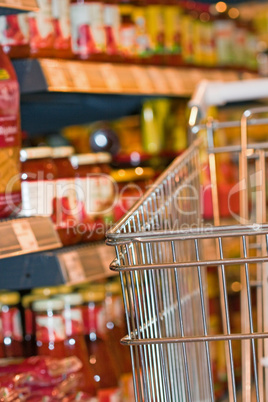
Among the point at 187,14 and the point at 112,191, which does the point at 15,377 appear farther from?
the point at 187,14

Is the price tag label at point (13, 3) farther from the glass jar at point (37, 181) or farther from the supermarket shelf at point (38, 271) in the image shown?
the supermarket shelf at point (38, 271)

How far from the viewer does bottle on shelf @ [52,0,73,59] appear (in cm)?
178

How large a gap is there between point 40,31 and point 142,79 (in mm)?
514

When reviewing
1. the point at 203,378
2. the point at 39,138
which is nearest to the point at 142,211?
the point at 203,378

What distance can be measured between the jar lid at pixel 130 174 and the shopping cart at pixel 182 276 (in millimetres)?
314

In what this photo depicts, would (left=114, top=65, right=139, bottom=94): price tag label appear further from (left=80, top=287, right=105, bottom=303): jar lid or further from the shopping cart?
(left=80, top=287, right=105, bottom=303): jar lid

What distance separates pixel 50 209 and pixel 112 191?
253 mm

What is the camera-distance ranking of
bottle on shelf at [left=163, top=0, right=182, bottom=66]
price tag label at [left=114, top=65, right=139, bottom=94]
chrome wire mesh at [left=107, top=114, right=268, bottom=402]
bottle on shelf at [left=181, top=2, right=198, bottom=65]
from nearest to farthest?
chrome wire mesh at [left=107, top=114, right=268, bottom=402]
price tag label at [left=114, top=65, right=139, bottom=94]
bottle on shelf at [left=163, top=0, right=182, bottom=66]
bottle on shelf at [left=181, top=2, right=198, bottom=65]

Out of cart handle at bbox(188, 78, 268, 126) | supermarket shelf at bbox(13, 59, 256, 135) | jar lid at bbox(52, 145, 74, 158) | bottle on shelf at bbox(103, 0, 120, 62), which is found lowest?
jar lid at bbox(52, 145, 74, 158)

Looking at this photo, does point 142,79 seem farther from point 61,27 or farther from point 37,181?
point 37,181

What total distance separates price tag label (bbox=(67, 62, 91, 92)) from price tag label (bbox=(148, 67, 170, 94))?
448 mm

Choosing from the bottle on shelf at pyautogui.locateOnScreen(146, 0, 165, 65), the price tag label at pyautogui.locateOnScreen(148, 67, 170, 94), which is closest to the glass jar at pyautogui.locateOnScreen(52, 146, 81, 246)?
the price tag label at pyautogui.locateOnScreen(148, 67, 170, 94)

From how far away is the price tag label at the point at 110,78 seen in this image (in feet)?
6.41

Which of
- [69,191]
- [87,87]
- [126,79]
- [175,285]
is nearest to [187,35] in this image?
[126,79]
